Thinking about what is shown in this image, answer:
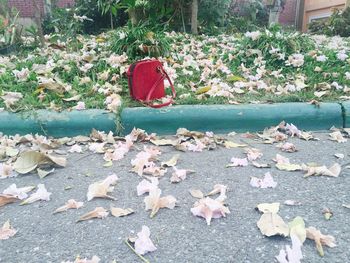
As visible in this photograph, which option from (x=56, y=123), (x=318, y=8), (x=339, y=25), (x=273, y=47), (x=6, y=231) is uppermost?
(x=318, y=8)

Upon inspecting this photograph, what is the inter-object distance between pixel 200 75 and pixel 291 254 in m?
2.65

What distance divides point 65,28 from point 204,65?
3.06m

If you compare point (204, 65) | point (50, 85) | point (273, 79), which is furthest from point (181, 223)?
point (204, 65)

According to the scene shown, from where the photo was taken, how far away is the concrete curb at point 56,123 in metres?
2.60

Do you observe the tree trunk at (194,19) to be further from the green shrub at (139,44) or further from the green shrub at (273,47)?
the green shrub at (139,44)

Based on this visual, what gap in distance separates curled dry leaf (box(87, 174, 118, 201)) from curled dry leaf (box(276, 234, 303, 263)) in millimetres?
820

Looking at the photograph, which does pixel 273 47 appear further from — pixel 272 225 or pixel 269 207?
A: pixel 272 225

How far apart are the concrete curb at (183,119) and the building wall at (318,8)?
27.0 feet

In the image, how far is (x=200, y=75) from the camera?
12.1 ft

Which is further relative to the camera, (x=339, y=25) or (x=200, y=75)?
(x=339, y=25)

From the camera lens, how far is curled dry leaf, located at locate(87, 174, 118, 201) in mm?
1707

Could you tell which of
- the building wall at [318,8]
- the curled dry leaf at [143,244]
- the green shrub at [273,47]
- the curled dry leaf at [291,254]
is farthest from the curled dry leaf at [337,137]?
the building wall at [318,8]

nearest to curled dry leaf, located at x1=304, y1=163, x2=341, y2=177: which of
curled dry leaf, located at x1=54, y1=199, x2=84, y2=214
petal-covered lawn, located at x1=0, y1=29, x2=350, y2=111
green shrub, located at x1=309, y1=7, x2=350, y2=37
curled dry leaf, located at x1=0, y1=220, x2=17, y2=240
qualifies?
petal-covered lawn, located at x1=0, y1=29, x2=350, y2=111

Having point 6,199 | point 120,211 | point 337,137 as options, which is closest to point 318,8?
point 337,137
